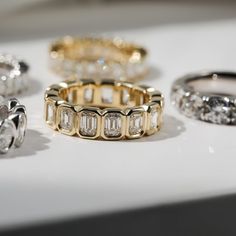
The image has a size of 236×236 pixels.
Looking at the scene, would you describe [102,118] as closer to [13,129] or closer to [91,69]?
[13,129]

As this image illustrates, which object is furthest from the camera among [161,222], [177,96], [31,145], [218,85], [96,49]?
[96,49]

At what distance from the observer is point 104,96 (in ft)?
2.82

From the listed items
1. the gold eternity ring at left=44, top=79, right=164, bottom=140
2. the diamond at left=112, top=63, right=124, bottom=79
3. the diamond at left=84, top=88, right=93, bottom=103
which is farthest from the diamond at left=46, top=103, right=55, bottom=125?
the diamond at left=112, top=63, right=124, bottom=79

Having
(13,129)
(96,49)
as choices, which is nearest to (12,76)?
(13,129)

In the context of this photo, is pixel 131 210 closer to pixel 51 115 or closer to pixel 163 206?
pixel 163 206

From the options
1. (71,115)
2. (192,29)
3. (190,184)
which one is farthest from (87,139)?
(192,29)

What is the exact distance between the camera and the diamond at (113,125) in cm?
70

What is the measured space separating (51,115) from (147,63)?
285 mm

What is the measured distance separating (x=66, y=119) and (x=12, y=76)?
0.44ft

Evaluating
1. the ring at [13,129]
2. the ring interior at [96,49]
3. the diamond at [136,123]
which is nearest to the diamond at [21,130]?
the ring at [13,129]

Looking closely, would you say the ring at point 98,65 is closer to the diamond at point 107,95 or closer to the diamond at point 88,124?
the diamond at point 107,95

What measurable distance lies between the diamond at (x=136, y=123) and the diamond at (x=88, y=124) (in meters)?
0.04

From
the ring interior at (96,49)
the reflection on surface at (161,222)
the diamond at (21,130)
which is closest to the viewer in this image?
the reflection on surface at (161,222)

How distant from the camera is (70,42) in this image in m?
1.04
